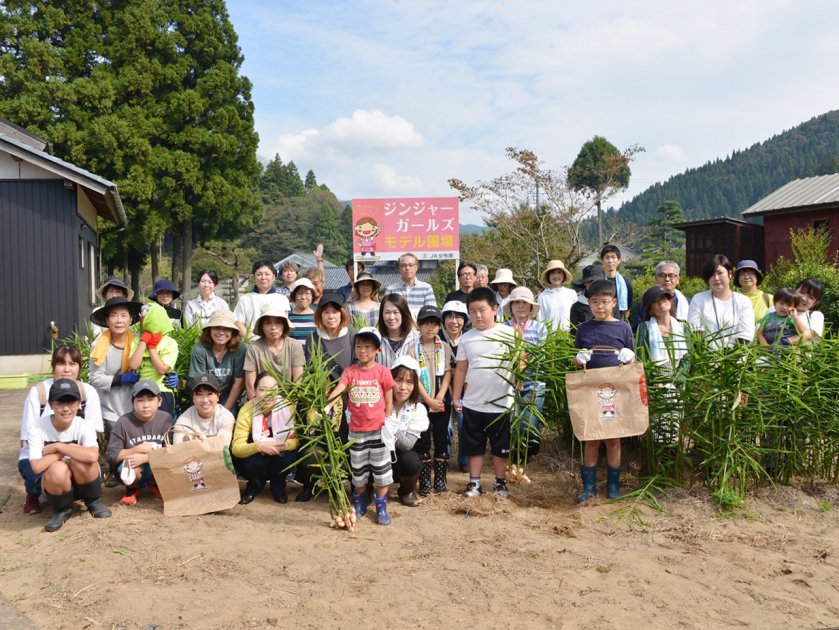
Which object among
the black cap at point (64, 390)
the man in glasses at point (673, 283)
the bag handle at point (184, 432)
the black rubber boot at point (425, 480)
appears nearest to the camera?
the black cap at point (64, 390)

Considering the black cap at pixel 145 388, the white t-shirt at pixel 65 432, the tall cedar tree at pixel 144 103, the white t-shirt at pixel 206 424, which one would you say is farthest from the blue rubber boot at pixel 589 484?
the tall cedar tree at pixel 144 103

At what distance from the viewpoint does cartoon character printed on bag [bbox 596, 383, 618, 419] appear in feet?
13.6

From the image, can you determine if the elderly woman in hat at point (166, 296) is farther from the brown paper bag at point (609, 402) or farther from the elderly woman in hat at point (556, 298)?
the brown paper bag at point (609, 402)

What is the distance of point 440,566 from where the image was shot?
338 cm

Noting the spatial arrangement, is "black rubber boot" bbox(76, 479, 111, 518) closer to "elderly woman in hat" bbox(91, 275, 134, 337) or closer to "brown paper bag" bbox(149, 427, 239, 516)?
"brown paper bag" bbox(149, 427, 239, 516)

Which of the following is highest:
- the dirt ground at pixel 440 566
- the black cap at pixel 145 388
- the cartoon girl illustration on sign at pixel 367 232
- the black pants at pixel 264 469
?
the cartoon girl illustration on sign at pixel 367 232

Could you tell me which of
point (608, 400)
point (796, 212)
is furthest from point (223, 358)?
point (796, 212)

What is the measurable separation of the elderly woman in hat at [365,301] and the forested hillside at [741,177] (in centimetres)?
9744

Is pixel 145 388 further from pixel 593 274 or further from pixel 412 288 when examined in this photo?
pixel 593 274

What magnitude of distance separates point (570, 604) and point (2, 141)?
10.7 metres

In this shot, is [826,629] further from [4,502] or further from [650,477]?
[4,502]

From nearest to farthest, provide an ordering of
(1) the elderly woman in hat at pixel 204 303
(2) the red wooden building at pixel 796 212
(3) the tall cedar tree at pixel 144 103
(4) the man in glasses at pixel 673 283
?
(4) the man in glasses at pixel 673 283 < (1) the elderly woman in hat at pixel 204 303 < (3) the tall cedar tree at pixel 144 103 < (2) the red wooden building at pixel 796 212

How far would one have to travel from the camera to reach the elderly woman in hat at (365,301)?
5293mm

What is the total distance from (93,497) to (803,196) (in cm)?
2394
